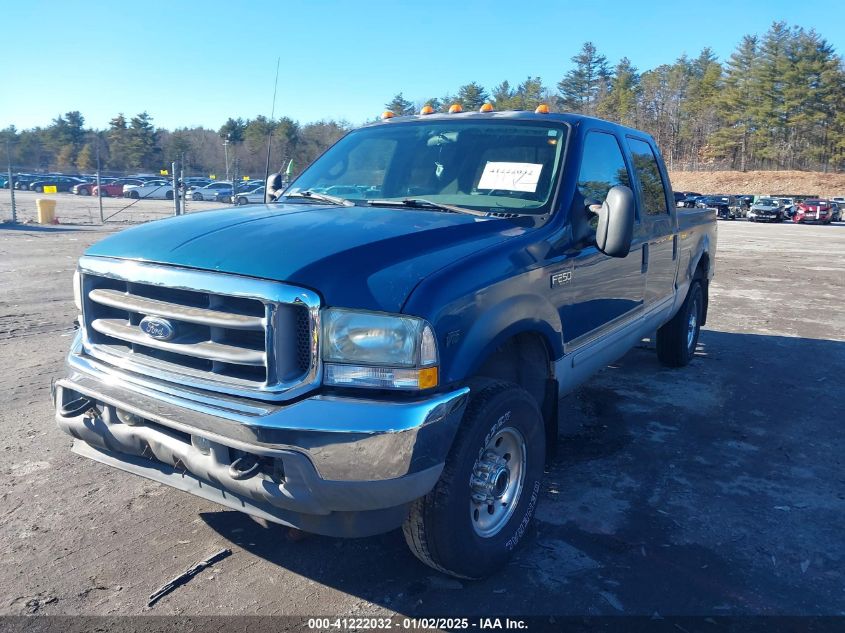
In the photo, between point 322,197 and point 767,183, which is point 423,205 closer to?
point 322,197

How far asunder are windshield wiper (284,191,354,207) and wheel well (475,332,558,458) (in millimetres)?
1186

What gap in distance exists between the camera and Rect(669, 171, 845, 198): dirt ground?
220ft

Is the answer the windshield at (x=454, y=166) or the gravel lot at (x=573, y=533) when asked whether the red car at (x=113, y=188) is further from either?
the windshield at (x=454, y=166)

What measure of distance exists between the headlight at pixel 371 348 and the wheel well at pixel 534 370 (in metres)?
0.95

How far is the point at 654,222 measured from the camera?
4984 millimetres

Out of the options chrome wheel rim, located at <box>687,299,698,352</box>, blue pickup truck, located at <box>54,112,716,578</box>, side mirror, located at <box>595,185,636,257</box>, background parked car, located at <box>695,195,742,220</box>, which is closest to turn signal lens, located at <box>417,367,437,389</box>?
blue pickup truck, located at <box>54,112,716,578</box>

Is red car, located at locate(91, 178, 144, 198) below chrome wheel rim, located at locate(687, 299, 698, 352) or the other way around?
the other way around

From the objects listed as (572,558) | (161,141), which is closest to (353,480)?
(572,558)

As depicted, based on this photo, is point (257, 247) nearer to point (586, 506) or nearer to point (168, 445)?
point (168, 445)

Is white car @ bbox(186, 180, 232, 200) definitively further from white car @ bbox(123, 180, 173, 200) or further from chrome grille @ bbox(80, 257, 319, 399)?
chrome grille @ bbox(80, 257, 319, 399)

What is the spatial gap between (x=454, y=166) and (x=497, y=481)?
6.07 ft

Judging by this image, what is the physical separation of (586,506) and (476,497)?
1110 millimetres

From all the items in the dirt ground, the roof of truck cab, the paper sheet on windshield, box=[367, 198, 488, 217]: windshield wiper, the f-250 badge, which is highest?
the dirt ground

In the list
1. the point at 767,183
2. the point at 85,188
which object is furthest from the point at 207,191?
the point at 767,183
